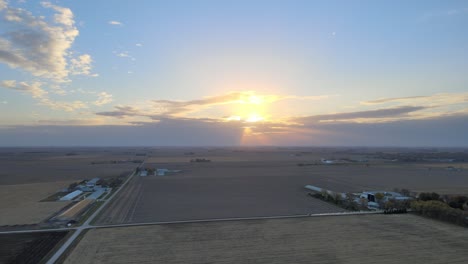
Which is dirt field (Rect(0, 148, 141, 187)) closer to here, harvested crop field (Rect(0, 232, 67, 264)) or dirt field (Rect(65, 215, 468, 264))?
harvested crop field (Rect(0, 232, 67, 264))

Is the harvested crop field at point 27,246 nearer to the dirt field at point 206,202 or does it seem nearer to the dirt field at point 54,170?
the dirt field at point 206,202

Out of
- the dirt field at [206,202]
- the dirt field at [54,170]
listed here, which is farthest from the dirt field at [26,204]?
the dirt field at [54,170]

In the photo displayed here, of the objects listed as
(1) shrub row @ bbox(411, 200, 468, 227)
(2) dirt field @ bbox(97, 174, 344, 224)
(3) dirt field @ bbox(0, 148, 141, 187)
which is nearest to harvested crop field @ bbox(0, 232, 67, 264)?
(2) dirt field @ bbox(97, 174, 344, 224)

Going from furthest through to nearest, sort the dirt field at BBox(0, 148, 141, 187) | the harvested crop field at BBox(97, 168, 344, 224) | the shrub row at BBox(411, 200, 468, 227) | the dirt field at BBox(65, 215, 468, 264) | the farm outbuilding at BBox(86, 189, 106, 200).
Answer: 1. the dirt field at BBox(0, 148, 141, 187)
2. the farm outbuilding at BBox(86, 189, 106, 200)
3. the harvested crop field at BBox(97, 168, 344, 224)
4. the shrub row at BBox(411, 200, 468, 227)
5. the dirt field at BBox(65, 215, 468, 264)

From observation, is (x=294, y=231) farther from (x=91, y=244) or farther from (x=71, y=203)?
(x=71, y=203)

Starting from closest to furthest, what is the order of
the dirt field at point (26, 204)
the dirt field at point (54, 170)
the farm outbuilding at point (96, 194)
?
the dirt field at point (26, 204) → the farm outbuilding at point (96, 194) → the dirt field at point (54, 170)

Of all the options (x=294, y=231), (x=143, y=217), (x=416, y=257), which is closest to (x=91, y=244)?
(x=143, y=217)
